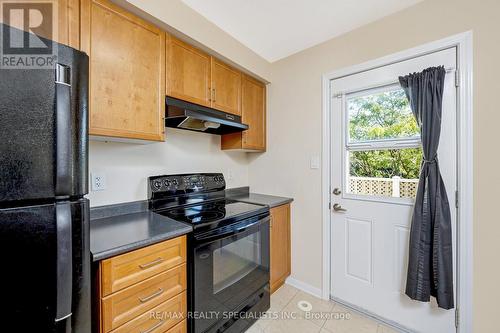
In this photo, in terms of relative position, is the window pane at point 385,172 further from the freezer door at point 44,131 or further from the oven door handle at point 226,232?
the freezer door at point 44,131

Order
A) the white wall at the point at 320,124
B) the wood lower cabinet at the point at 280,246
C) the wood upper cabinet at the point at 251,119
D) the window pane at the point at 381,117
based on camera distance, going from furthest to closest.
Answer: the wood upper cabinet at the point at 251,119 → the wood lower cabinet at the point at 280,246 → the window pane at the point at 381,117 → the white wall at the point at 320,124

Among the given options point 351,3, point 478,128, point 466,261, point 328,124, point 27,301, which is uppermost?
point 351,3

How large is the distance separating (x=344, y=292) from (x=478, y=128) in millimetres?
1616

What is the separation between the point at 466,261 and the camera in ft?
4.45

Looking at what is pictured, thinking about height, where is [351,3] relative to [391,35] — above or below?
above

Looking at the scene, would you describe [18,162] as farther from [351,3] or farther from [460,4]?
[460,4]

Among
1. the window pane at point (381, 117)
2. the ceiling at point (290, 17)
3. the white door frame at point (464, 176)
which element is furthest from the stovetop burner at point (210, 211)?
the ceiling at point (290, 17)

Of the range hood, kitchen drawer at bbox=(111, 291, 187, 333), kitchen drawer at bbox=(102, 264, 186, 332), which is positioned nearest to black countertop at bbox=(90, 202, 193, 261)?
kitchen drawer at bbox=(102, 264, 186, 332)

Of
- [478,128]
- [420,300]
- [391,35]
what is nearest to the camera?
[478,128]

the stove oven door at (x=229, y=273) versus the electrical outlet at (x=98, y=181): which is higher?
the electrical outlet at (x=98, y=181)

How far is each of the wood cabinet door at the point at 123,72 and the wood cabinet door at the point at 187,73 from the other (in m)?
0.07

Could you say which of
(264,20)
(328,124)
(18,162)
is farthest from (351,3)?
(18,162)

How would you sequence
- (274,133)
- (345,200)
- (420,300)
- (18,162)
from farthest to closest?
(274,133)
(345,200)
(420,300)
(18,162)

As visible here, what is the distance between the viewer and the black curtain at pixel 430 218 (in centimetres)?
139
